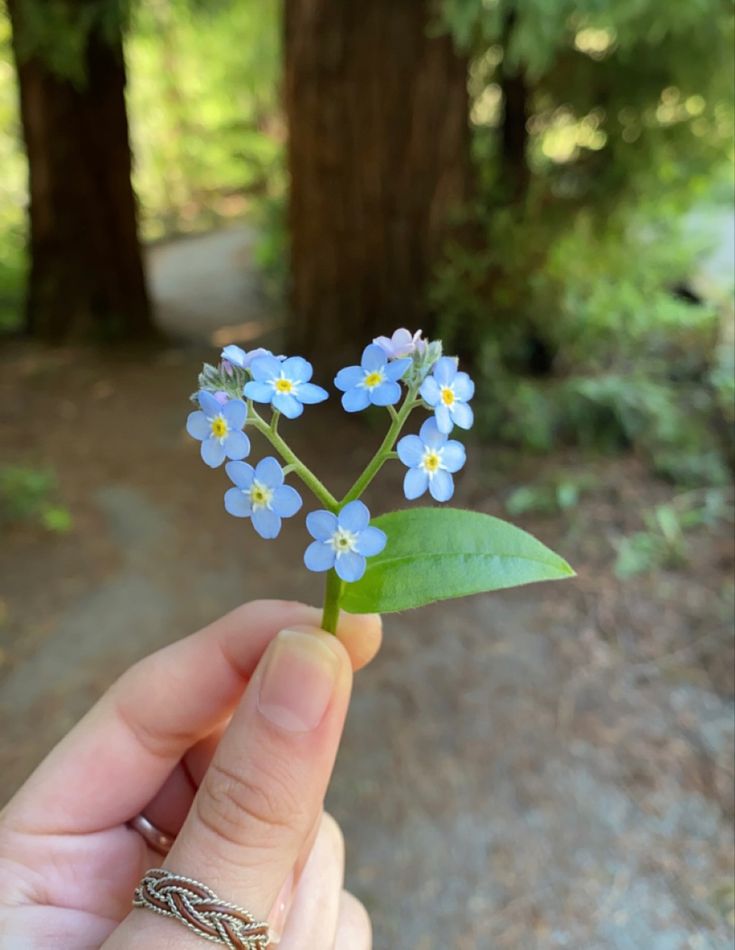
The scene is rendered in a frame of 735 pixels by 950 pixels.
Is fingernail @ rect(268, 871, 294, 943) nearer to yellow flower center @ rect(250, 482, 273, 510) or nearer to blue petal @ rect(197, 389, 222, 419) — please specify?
yellow flower center @ rect(250, 482, 273, 510)

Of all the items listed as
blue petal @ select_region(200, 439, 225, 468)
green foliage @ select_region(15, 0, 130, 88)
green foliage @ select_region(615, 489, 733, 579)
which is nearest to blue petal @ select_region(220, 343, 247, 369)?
blue petal @ select_region(200, 439, 225, 468)

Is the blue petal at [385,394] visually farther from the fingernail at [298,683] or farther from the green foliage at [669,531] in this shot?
the green foliage at [669,531]

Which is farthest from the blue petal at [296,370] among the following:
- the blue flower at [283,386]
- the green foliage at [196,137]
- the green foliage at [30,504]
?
the green foliage at [196,137]

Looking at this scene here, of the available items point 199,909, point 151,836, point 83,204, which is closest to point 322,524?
point 199,909

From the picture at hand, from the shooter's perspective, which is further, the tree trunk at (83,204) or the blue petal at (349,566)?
the tree trunk at (83,204)

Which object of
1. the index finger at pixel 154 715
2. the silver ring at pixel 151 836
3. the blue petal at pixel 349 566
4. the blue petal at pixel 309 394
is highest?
the blue petal at pixel 309 394

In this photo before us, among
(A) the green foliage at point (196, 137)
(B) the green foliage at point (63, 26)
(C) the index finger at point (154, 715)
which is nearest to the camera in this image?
(C) the index finger at point (154, 715)

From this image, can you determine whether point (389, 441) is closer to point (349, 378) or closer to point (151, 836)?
point (349, 378)
